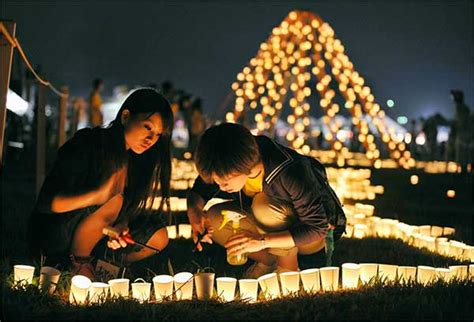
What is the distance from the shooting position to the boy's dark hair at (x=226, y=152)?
2.87 metres

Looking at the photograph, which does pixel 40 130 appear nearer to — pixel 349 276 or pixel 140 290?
pixel 140 290

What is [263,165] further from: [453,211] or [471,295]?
[453,211]

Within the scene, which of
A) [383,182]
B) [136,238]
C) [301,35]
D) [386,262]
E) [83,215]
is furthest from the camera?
[301,35]

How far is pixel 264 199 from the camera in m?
3.16

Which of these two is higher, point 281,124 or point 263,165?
point 281,124

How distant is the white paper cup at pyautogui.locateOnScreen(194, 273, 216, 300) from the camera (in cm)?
263

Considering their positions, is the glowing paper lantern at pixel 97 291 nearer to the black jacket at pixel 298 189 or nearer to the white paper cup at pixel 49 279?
the white paper cup at pixel 49 279

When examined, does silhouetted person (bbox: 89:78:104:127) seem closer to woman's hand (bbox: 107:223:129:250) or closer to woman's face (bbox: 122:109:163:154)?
woman's face (bbox: 122:109:163:154)

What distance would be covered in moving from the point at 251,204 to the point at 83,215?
0.88m

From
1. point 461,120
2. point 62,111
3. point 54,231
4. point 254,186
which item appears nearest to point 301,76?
point 461,120

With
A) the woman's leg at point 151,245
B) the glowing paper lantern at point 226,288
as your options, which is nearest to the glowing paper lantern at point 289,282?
the glowing paper lantern at point 226,288

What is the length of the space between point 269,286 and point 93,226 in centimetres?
92

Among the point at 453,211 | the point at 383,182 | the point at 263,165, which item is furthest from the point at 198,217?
the point at 383,182

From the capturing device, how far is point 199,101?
14828mm
